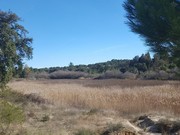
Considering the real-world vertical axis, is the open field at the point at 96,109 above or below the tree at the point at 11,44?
below

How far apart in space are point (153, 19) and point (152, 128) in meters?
4.06

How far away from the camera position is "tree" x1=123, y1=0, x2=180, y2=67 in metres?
10.1

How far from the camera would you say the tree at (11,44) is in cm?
2675

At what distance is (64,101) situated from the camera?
2327cm

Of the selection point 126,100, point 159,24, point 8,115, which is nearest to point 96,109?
point 126,100

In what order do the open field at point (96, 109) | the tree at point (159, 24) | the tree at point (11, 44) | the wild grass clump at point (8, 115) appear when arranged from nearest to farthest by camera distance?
1. the tree at point (159, 24)
2. the wild grass clump at point (8, 115)
3. the open field at point (96, 109)
4. the tree at point (11, 44)

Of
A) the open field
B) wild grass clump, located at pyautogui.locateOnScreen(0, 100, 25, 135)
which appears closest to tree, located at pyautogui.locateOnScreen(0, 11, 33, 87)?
the open field

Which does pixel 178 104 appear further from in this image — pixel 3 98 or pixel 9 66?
pixel 9 66

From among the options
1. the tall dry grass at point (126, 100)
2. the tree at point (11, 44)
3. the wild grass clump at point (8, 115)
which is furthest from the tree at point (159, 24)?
the tree at point (11, 44)

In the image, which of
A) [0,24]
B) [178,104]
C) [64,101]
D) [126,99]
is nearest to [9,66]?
[0,24]

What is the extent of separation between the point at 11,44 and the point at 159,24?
58.4 feet

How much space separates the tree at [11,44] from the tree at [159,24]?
15.7m

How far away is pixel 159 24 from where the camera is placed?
34.6ft

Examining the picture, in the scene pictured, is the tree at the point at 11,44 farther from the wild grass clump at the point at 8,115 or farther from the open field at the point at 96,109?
the wild grass clump at the point at 8,115
